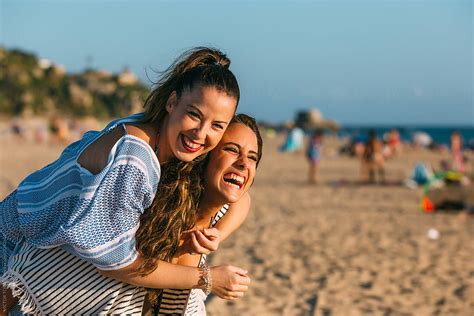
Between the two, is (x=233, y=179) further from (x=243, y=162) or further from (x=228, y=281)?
(x=228, y=281)

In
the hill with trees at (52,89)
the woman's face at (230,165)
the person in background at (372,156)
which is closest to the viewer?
the woman's face at (230,165)

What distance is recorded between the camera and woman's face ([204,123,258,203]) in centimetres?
270

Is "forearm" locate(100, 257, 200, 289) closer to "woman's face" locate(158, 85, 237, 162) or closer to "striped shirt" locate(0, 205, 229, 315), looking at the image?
"striped shirt" locate(0, 205, 229, 315)

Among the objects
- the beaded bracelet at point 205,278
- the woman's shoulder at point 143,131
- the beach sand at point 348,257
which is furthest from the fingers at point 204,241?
the beach sand at point 348,257

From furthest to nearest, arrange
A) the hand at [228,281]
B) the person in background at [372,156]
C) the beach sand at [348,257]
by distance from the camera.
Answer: the person in background at [372,156] → the beach sand at [348,257] → the hand at [228,281]

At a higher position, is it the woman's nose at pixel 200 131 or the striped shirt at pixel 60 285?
the woman's nose at pixel 200 131

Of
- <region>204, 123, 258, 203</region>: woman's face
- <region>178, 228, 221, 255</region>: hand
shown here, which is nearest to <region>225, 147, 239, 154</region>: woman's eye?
<region>204, 123, 258, 203</region>: woman's face

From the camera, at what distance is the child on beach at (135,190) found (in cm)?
223

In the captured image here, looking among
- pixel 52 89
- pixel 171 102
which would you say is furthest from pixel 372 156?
pixel 52 89

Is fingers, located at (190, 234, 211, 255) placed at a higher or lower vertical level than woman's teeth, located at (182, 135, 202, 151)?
lower

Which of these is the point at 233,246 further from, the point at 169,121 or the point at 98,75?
the point at 98,75

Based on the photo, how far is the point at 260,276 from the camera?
660cm

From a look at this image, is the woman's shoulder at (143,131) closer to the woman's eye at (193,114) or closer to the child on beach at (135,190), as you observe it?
the child on beach at (135,190)

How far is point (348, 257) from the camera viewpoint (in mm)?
7711
